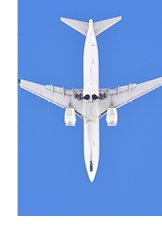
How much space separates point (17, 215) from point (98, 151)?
5.78m

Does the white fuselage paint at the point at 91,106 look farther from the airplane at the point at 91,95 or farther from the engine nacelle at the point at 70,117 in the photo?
the engine nacelle at the point at 70,117

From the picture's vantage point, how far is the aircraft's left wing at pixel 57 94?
33219mm

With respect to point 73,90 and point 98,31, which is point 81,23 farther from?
point 73,90

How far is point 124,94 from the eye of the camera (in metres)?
33.1

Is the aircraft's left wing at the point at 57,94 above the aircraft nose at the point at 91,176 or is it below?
above

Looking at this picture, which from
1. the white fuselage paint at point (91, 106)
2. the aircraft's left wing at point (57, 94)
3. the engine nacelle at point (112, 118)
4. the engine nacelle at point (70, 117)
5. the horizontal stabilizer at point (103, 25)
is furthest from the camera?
the aircraft's left wing at point (57, 94)

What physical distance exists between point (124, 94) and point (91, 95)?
2.21m

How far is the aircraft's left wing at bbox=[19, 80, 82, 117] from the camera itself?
3322 cm

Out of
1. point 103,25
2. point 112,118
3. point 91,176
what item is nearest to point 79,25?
point 103,25

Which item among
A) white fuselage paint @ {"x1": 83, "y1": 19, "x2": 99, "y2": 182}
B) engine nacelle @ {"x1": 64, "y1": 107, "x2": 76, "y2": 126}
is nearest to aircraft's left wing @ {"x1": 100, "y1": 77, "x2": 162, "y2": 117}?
white fuselage paint @ {"x1": 83, "y1": 19, "x2": 99, "y2": 182}

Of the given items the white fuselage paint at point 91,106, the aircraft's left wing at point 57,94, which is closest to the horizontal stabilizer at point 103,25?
the white fuselage paint at point 91,106

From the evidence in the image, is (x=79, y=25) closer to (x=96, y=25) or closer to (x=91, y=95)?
(x=96, y=25)

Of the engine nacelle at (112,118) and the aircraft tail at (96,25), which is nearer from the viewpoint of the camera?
the engine nacelle at (112,118)

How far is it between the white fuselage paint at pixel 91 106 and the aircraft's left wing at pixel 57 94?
92 centimetres
